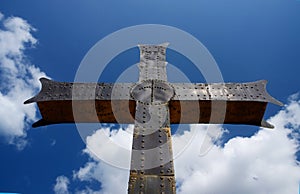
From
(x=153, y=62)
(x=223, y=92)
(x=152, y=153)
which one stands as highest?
(x=153, y=62)

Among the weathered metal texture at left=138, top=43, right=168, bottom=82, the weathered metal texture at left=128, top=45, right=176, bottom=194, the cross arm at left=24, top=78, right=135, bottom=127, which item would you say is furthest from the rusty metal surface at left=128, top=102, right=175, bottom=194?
the weathered metal texture at left=138, top=43, right=168, bottom=82

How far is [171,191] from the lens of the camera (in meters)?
3.34

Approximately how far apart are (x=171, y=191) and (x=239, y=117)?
2361mm

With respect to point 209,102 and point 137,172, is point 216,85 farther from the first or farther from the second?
point 137,172

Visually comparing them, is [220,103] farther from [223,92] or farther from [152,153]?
[152,153]

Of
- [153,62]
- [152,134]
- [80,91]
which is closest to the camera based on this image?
[152,134]

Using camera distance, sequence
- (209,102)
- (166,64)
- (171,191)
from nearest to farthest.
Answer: (171,191)
(209,102)
(166,64)

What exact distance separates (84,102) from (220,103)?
2229 millimetres

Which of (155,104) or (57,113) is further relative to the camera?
(57,113)

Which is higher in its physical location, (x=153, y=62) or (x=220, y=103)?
(x=153, y=62)

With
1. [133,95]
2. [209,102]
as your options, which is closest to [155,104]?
[133,95]

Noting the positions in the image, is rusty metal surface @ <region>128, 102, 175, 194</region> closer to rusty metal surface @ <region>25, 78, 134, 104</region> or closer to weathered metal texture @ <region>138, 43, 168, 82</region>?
rusty metal surface @ <region>25, 78, 134, 104</region>

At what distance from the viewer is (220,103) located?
495cm

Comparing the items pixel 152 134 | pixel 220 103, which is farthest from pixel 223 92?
pixel 152 134
